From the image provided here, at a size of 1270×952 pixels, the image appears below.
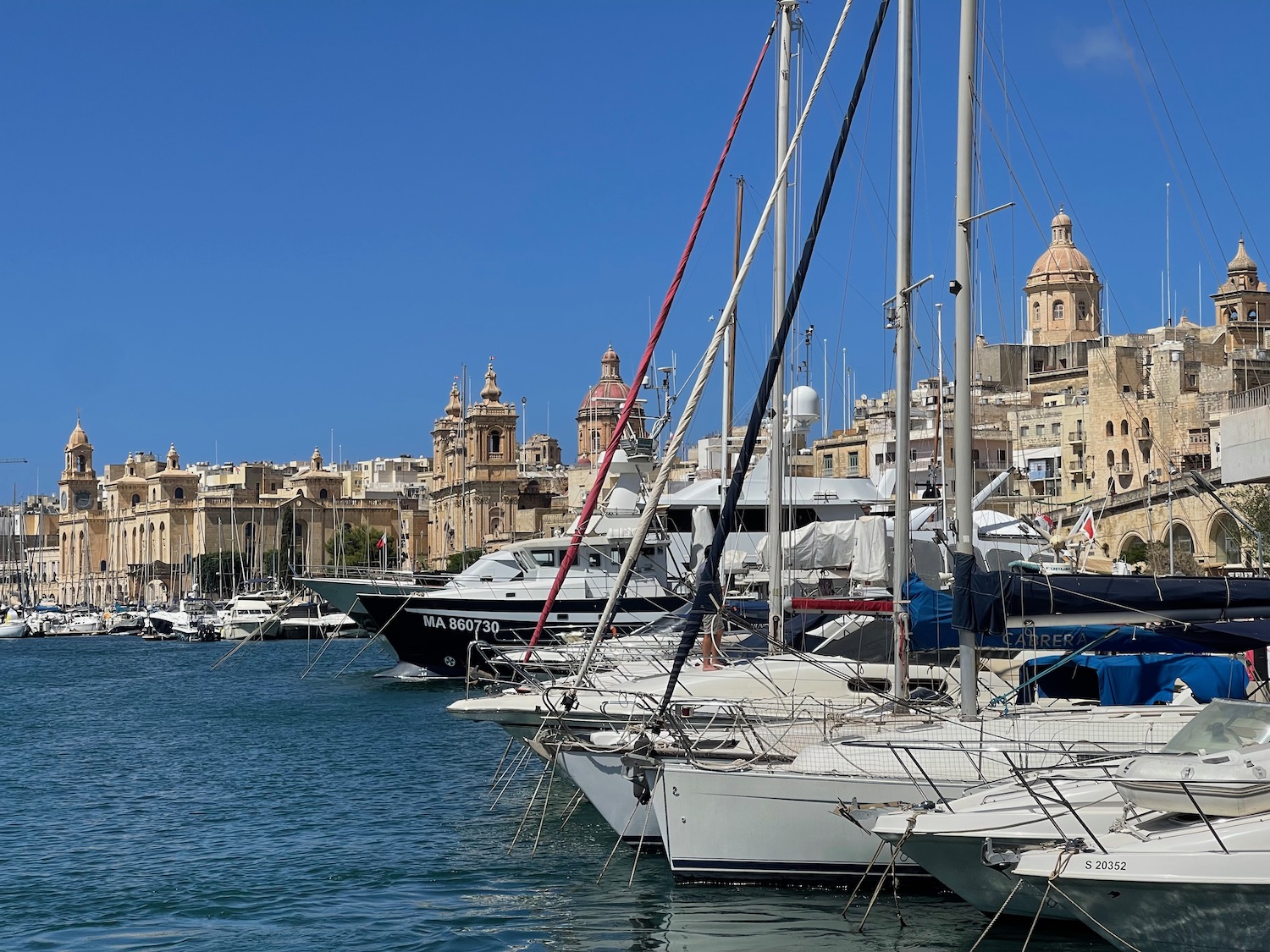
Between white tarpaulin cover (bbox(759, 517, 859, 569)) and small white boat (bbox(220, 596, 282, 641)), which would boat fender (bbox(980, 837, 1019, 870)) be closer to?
white tarpaulin cover (bbox(759, 517, 859, 569))

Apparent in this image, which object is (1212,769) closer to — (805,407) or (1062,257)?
(805,407)

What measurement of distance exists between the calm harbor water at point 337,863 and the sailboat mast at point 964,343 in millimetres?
2242

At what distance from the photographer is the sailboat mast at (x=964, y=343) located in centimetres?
1459

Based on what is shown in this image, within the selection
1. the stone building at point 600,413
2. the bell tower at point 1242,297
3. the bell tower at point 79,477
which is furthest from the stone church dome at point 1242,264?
the bell tower at point 79,477

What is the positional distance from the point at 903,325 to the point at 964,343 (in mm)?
2495

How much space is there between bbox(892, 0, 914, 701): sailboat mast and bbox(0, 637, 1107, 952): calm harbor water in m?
3.14

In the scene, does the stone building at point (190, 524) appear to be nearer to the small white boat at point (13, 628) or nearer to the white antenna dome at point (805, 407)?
the small white boat at point (13, 628)

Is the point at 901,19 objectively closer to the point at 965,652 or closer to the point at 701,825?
the point at 965,652

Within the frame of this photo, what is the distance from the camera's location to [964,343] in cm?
1471

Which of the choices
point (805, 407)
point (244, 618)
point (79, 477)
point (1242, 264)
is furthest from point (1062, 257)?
point (79, 477)

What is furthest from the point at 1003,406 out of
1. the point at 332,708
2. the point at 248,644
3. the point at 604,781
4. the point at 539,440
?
the point at 539,440

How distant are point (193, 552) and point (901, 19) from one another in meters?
145

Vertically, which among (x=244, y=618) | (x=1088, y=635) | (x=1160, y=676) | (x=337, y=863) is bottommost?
(x=244, y=618)

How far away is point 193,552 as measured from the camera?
15612 centimetres
